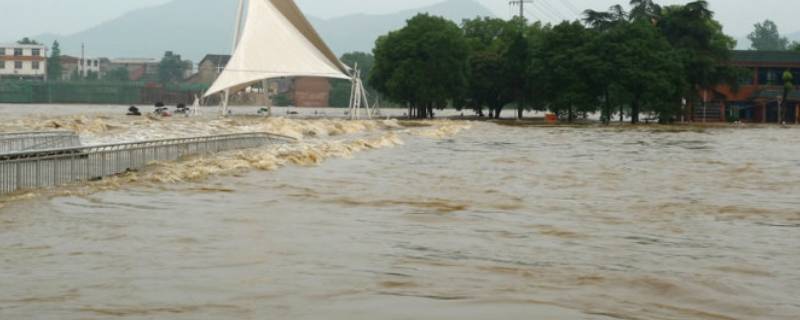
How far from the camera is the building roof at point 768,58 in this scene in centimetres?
12012

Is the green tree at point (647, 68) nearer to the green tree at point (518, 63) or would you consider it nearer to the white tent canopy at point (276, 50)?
the green tree at point (518, 63)

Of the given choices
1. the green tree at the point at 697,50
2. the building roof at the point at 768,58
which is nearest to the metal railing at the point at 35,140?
the green tree at the point at 697,50

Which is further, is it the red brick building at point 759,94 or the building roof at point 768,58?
the building roof at point 768,58

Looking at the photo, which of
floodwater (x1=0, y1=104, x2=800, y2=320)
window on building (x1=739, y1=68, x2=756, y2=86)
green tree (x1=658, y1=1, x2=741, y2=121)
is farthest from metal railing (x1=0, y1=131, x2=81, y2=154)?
window on building (x1=739, y1=68, x2=756, y2=86)

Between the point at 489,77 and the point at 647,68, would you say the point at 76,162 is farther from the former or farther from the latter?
the point at 489,77

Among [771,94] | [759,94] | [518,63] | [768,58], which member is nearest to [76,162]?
[518,63]

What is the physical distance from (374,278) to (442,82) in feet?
313

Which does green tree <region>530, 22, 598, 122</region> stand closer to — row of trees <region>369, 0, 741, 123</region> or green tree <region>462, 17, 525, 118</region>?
row of trees <region>369, 0, 741, 123</region>

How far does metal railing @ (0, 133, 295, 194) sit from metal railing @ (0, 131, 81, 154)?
2.88m

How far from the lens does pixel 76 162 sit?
2247cm

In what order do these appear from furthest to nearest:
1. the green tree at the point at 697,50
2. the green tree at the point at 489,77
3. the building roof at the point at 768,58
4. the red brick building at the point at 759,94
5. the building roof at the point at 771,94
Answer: the building roof at the point at 768,58
the red brick building at the point at 759,94
the building roof at the point at 771,94
the green tree at the point at 489,77
the green tree at the point at 697,50

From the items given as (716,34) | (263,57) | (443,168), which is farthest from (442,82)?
(443,168)

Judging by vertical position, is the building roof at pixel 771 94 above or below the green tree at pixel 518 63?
below

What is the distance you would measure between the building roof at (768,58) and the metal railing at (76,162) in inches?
3903
